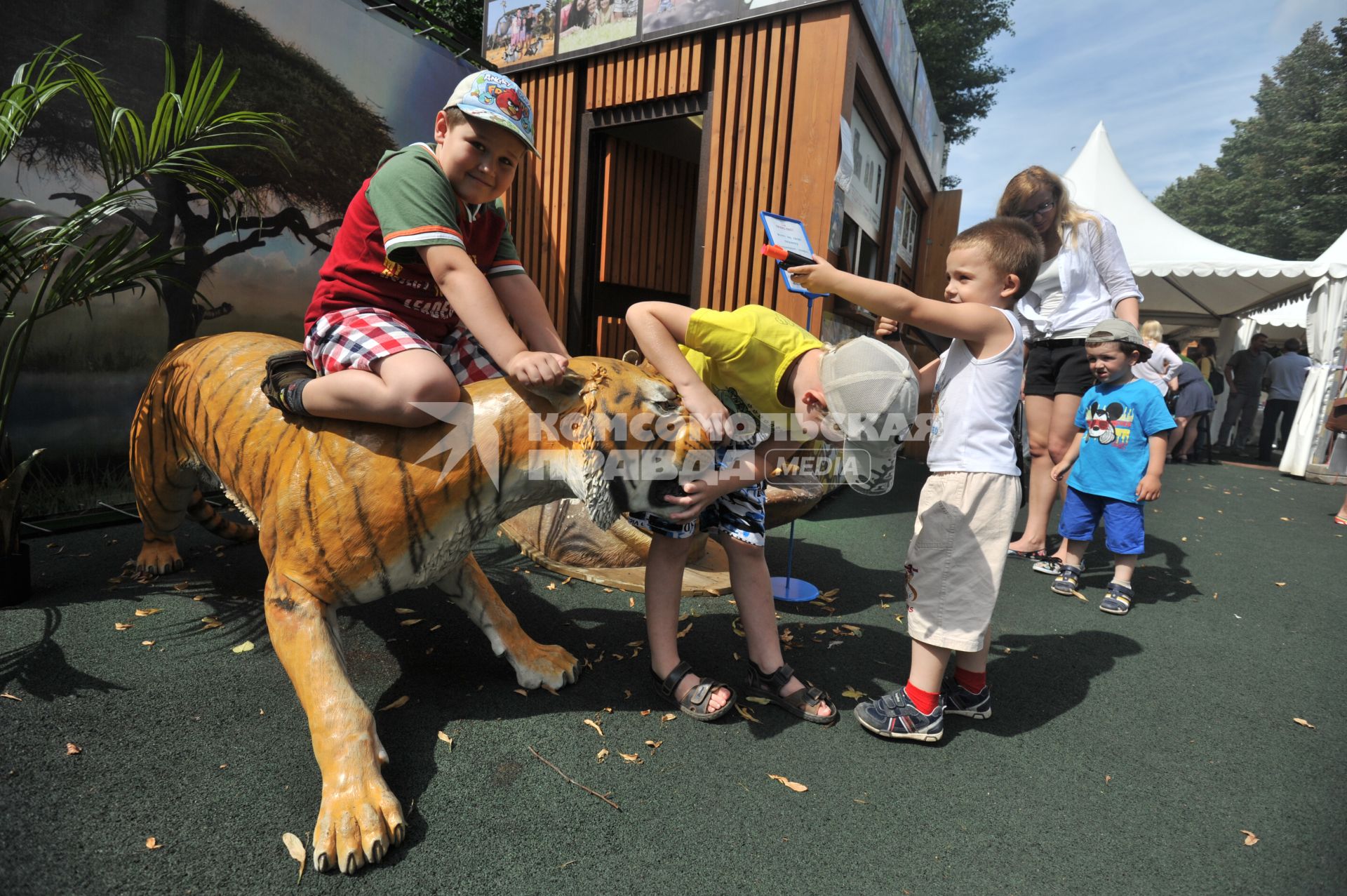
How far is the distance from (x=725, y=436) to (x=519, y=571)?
1.72 metres

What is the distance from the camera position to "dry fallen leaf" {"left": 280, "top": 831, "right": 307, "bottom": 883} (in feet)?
4.08

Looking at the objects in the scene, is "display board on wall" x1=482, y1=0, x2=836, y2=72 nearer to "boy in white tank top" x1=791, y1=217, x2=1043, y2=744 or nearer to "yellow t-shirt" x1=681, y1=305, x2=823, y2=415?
"boy in white tank top" x1=791, y1=217, x2=1043, y2=744

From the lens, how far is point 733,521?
1.92 metres

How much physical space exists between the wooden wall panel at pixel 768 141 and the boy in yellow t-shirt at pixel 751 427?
8.03 feet

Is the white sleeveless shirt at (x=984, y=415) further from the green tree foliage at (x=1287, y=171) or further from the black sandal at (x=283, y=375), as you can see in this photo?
the green tree foliage at (x=1287, y=171)

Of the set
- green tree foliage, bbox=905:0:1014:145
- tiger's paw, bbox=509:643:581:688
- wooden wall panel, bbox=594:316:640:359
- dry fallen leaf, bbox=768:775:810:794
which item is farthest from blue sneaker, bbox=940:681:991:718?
green tree foliage, bbox=905:0:1014:145

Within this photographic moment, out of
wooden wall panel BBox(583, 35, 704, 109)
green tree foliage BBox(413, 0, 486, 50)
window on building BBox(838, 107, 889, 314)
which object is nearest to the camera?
wooden wall panel BBox(583, 35, 704, 109)

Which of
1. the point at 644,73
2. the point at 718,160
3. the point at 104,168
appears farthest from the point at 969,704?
the point at 644,73

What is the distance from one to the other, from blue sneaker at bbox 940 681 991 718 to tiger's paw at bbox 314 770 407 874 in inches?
60.8

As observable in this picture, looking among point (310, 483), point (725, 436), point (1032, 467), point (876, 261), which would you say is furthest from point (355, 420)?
point (876, 261)

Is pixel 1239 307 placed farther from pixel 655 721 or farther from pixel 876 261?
pixel 655 721

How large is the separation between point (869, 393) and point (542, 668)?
1249 mm

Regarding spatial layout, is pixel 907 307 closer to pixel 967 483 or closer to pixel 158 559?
pixel 967 483

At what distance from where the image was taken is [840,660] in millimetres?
2314
